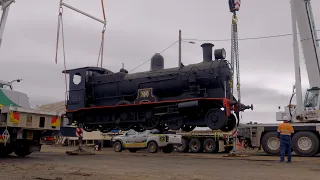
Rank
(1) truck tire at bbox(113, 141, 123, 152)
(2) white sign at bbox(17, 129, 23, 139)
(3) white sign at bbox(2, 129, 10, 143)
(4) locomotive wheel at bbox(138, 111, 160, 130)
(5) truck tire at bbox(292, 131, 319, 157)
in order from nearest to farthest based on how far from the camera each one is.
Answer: (3) white sign at bbox(2, 129, 10, 143), (2) white sign at bbox(17, 129, 23, 139), (4) locomotive wheel at bbox(138, 111, 160, 130), (5) truck tire at bbox(292, 131, 319, 157), (1) truck tire at bbox(113, 141, 123, 152)

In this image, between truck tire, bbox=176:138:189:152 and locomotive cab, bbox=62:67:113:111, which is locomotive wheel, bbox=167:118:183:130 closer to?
locomotive cab, bbox=62:67:113:111

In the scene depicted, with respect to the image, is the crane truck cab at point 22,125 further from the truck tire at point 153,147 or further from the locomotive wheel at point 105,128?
the truck tire at point 153,147

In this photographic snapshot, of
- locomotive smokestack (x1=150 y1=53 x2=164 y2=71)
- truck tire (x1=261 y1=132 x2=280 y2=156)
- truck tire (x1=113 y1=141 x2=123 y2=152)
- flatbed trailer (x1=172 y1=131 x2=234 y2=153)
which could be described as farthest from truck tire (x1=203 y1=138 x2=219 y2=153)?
locomotive smokestack (x1=150 y1=53 x2=164 y2=71)

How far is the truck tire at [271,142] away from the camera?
16.8 m

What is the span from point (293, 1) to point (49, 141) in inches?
512

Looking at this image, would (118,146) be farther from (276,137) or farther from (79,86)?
(276,137)

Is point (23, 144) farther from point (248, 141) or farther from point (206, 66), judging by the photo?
point (248, 141)

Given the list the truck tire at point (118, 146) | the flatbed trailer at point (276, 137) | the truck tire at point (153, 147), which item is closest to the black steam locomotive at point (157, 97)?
the flatbed trailer at point (276, 137)

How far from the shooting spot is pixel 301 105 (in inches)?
663

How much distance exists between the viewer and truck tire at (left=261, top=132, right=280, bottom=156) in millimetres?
16812

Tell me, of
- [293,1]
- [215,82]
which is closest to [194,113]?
[215,82]

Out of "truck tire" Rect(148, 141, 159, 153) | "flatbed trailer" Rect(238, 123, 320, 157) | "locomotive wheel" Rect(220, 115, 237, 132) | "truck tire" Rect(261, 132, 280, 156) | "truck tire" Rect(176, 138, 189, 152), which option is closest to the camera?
"locomotive wheel" Rect(220, 115, 237, 132)

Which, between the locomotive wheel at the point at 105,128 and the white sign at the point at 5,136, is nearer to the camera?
the white sign at the point at 5,136

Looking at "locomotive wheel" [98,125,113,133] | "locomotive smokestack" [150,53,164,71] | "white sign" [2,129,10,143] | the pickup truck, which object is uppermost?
"locomotive smokestack" [150,53,164,71]
